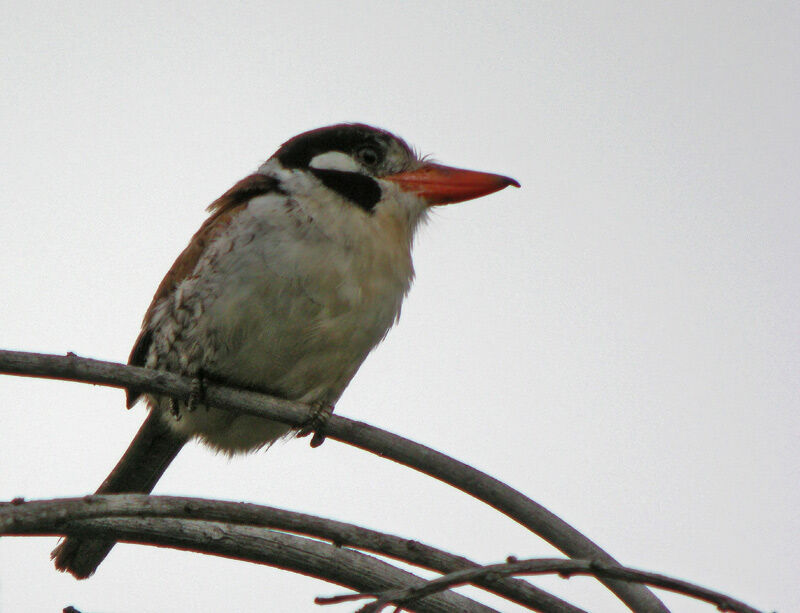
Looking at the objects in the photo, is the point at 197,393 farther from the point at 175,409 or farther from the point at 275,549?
the point at 275,549

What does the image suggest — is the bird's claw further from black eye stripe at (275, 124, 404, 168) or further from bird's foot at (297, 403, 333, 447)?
black eye stripe at (275, 124, 404, 168)

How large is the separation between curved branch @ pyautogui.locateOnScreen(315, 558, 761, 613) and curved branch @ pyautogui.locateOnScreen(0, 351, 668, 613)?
257 mm

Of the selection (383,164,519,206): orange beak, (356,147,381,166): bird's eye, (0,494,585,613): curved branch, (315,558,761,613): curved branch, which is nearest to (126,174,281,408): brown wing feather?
(356,147,381,166): bird's eye

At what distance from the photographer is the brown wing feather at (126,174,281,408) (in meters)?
3.46

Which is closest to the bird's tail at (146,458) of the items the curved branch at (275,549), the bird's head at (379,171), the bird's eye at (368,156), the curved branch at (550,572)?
the bird's head at (379,171)

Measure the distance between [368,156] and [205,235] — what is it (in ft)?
2.38

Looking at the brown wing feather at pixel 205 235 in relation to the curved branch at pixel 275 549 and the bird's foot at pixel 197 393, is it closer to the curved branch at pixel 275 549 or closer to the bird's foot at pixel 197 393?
the bird's foot at pixel 197 393

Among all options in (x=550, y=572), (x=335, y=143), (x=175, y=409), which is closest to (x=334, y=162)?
(x=335, y=143)

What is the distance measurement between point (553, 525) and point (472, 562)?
0.28m

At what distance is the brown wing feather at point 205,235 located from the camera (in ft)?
11.4

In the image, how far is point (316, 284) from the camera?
3.22m

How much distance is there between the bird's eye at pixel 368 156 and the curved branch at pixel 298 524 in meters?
2.10

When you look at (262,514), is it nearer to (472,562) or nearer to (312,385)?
(472,562)

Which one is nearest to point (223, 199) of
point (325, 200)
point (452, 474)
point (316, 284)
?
point (325, 200)
